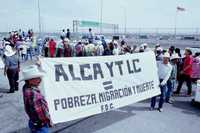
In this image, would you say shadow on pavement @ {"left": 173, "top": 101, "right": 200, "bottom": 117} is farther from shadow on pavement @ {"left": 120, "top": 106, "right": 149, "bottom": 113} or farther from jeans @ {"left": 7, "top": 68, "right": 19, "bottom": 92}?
jeans @ {"left": 7, "top": 68, "right": 19, "bottom": 92}

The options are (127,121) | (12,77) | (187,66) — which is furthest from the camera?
(187,66)

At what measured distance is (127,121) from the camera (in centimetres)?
676

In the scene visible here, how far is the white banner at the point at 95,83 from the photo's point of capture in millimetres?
5285

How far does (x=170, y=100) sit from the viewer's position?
8.85 m

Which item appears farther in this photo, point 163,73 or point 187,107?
point 187,107

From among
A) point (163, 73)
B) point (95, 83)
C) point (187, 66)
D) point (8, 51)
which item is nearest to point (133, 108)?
point (163, 73)

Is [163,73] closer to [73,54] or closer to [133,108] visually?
[133,108]

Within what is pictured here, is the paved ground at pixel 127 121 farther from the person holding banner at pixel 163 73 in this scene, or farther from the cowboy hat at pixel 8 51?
the cowboy hat at pixel 8 51

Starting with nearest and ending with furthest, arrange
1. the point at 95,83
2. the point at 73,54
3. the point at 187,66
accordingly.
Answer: the point at 95,83, the point at 187,66, the point at 73,54

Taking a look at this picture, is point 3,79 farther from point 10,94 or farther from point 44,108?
point 44,108

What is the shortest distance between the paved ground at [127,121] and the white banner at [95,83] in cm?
50

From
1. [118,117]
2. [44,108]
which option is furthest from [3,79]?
[44,108]

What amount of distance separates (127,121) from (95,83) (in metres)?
1.46

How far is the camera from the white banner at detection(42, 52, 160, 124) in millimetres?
5285
